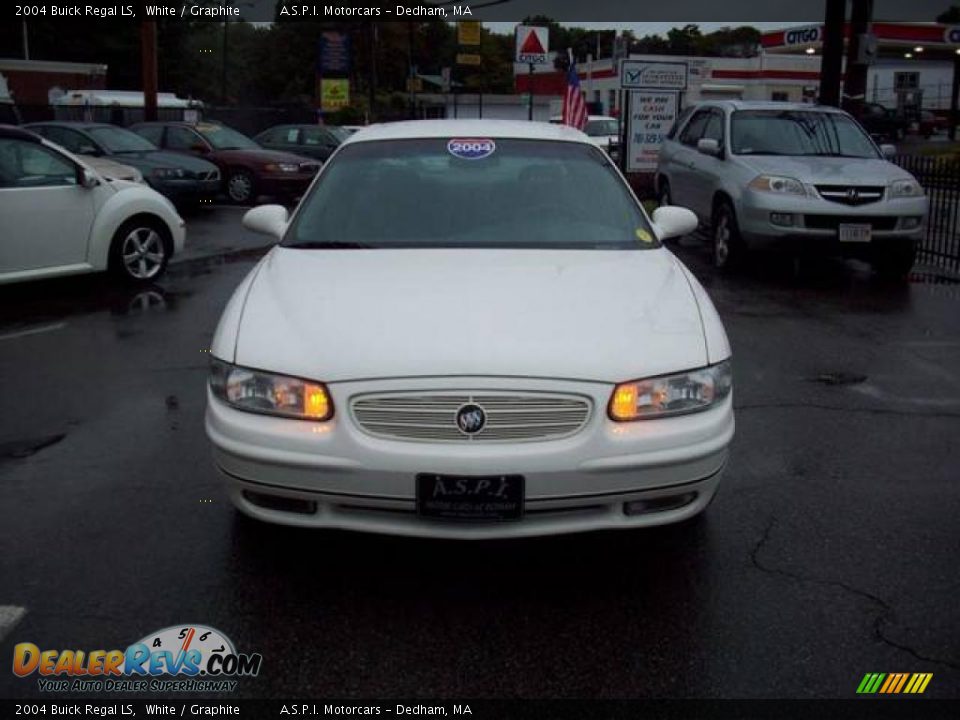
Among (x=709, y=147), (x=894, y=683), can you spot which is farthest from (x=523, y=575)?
(x=709, y=147)

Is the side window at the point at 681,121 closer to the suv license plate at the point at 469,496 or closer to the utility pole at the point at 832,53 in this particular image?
the utility pole at the point at 832,53

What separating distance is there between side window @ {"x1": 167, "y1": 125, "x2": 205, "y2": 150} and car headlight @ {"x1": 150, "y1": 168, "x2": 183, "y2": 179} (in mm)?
2836

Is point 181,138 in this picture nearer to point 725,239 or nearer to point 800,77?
point 725,239

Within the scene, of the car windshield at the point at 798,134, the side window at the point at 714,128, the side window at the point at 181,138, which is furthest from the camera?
the side window at the point at 181,138

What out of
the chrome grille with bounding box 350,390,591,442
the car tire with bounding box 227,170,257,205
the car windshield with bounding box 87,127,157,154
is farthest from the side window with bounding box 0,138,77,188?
the car tire with bounding box 227,170,257,205

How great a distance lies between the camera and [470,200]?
488cm

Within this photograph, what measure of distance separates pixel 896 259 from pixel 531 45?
1024cm

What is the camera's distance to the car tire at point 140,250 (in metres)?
9.80

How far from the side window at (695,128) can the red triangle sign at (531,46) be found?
Result: 6.83 metres

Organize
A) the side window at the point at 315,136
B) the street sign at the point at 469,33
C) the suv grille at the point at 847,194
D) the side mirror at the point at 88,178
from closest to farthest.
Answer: the side mirror at the point at 88,178 → the suv grille at the point at 847,194 → the side window at the point at 315,136 → the street sign at the point at 469,33

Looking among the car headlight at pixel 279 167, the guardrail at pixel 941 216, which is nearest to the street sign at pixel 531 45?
the car headlight at pixel 279 167

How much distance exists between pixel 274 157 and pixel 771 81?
4671 centimetres

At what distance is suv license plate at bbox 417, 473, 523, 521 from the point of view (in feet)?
10.7

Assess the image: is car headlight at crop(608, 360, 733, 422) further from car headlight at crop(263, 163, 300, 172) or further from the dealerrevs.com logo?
car headlight at crop(263, 163, 300, 172)
